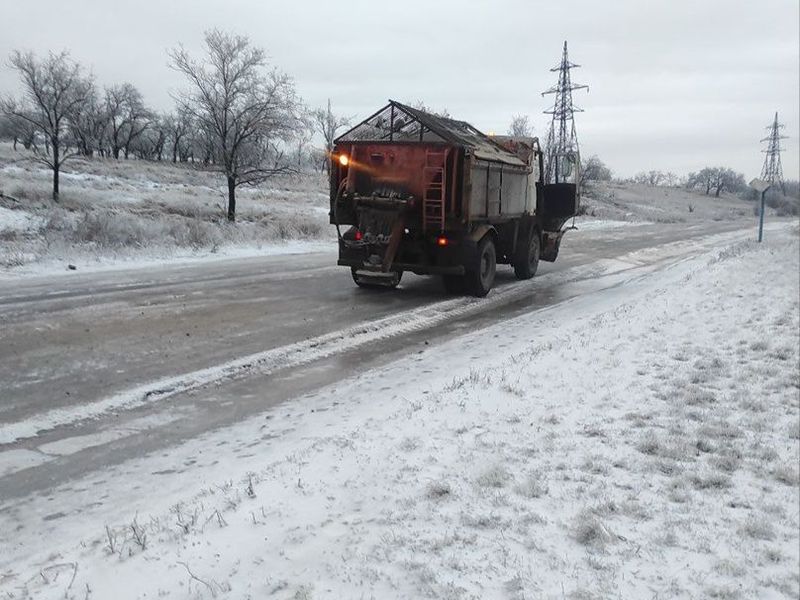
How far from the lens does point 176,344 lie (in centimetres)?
739

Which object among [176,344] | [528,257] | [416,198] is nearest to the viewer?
[176,344]

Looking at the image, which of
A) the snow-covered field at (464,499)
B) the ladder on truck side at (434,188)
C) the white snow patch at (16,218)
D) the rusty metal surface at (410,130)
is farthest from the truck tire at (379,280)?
the white snow patch at (16,218)

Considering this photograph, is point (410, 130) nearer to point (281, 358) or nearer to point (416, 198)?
point (416, 198)

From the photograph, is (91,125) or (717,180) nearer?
(91,125)

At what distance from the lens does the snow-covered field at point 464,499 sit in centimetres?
287

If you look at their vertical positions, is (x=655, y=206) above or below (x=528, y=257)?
above

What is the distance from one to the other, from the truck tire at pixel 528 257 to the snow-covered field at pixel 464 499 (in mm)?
7822

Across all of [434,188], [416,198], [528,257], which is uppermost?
[434,188]

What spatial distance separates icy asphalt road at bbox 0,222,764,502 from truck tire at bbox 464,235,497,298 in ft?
1.06

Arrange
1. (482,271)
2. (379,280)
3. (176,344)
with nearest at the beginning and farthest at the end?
(176,344)
(379,280)
(482,271)

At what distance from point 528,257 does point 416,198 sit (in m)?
4.36

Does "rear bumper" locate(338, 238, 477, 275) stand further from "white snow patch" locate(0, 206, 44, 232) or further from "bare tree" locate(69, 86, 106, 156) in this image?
"bare tree" locate(69, 86, 106, 156)

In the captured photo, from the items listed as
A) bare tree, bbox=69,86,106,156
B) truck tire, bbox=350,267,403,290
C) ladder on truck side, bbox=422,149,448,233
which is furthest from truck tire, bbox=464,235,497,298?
bare tree, bbox=69,86,106,156

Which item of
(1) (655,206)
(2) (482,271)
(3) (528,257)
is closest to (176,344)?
(2) (482,271)
